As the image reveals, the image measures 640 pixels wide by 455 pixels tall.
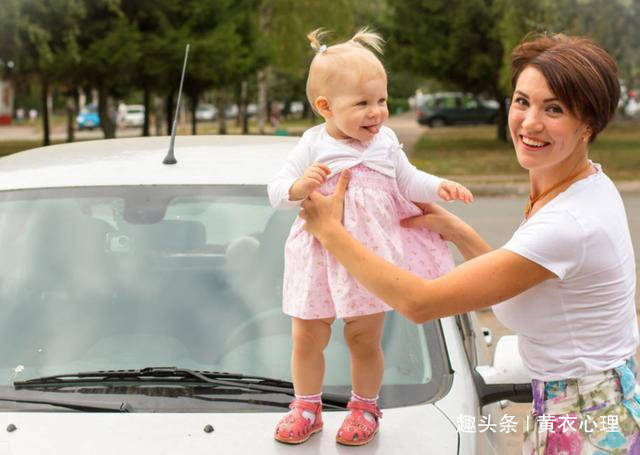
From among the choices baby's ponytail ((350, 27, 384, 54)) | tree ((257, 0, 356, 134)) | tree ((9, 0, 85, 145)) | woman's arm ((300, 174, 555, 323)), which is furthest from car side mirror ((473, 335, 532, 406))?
tree ((257, 0, 356, 134))

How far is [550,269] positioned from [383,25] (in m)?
36.2

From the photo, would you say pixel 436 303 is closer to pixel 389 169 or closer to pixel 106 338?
pixel 389 169

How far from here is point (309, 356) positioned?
2619 mm

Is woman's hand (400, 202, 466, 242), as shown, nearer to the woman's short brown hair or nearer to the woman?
the woman

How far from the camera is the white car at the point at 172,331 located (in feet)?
8.41

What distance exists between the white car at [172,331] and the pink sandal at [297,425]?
0.02 m

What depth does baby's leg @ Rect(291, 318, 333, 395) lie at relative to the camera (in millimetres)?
2613

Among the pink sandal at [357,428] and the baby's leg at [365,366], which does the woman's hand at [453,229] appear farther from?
the pink sandal at [357,428]

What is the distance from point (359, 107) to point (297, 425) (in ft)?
2.56

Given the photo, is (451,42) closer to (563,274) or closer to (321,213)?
(321,213)

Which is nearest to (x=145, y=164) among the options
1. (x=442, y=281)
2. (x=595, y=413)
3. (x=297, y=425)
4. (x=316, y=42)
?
(x=316, y=42)

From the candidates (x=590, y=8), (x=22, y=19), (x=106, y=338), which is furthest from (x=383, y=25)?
(x=106, y=338)

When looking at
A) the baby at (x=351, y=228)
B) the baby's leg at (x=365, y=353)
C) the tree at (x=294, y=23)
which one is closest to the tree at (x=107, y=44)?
the tree at (x=294, y=23)

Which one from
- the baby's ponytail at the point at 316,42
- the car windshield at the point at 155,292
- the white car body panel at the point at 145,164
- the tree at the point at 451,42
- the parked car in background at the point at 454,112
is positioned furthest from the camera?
the parked car in background at the point at 454,112
